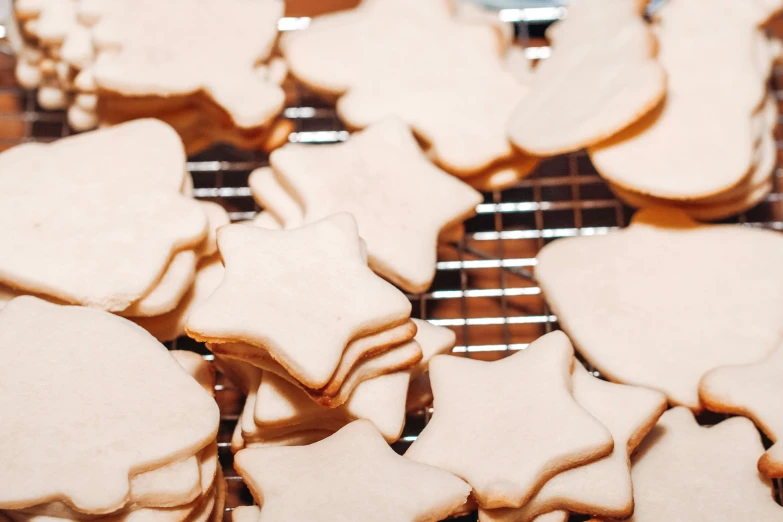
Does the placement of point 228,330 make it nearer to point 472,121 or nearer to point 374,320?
point 374,320

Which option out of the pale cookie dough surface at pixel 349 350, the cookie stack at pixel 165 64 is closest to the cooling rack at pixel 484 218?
the cookie stack at pixel 165 64

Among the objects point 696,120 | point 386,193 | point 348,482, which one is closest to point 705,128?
point 696,120

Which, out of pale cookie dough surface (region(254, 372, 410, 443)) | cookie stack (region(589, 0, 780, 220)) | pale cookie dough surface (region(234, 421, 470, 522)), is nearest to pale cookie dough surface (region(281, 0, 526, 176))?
cookie stack (region(589, 0, 780, 220))

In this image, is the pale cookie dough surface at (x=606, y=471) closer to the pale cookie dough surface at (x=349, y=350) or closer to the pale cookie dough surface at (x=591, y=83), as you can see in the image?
the pale cookie dough surface at (x=349, y=350)

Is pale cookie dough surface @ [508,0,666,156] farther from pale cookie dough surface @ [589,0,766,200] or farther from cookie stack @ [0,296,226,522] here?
cookie stack @ [0,296,226,522]

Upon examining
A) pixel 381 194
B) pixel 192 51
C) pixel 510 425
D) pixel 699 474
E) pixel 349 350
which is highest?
pixel 192 51

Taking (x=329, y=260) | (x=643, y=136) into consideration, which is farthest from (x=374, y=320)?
(x=643, y=136)

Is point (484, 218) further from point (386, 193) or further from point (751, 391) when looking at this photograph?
point (751, 391)

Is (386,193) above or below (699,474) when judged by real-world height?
above
